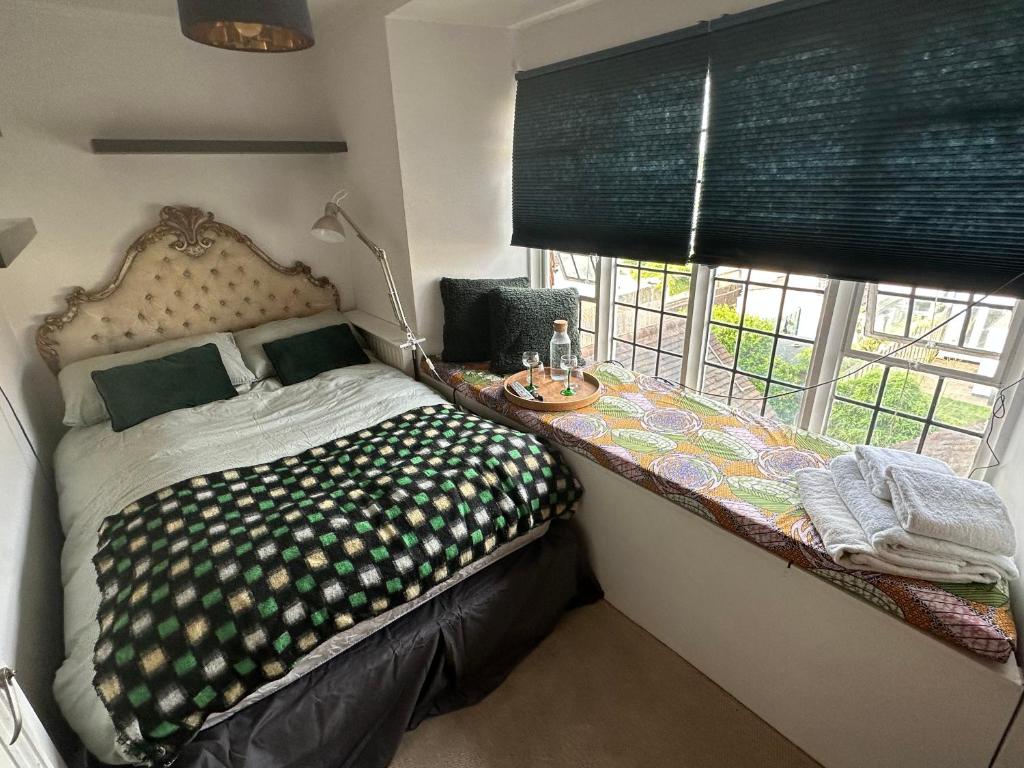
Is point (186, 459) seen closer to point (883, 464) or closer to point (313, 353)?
point (313, 353)

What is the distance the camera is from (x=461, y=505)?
61.7 inches

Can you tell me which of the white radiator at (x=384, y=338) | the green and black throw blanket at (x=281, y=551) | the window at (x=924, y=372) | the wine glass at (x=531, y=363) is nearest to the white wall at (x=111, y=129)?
the white radiator at (x=384, y=338)

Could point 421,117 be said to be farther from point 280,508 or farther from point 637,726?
point 637,726

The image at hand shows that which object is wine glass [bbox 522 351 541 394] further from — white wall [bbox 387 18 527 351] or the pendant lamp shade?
the pendant lamp shade

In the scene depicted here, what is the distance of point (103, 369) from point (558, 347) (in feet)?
6.53

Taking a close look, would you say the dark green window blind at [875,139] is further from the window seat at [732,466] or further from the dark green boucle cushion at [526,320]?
the dark green boucle cushion at [526,320]

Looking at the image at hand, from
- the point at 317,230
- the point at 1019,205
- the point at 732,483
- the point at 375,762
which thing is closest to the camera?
the point at 1019,205

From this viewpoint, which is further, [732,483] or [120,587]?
[732,483]

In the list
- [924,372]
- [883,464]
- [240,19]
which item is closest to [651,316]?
[924,372]

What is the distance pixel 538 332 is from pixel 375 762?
5.51 feet

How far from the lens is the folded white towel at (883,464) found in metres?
1.32

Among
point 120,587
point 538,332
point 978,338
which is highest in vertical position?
point 978,338

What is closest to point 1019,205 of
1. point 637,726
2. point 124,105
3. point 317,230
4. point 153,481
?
point 637,726

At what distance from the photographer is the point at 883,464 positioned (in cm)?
134
